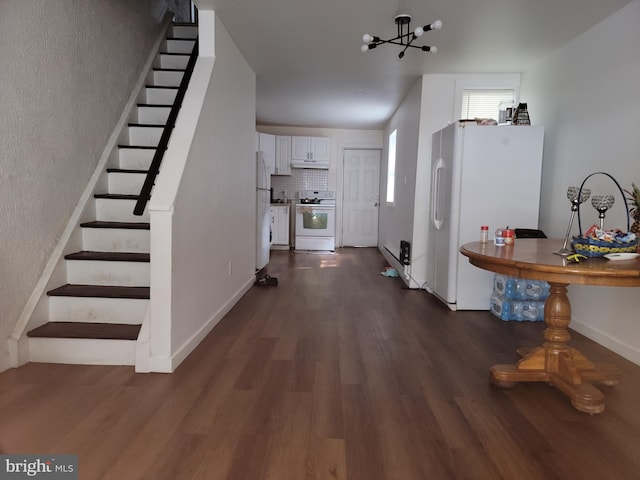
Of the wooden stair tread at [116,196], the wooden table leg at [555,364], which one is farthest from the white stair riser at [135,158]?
the wooden table leg at [555,364]

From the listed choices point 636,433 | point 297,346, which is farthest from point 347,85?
point 636,433

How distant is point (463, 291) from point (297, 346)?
5.92 feet

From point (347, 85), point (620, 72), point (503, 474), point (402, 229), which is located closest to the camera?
point (503, 474)

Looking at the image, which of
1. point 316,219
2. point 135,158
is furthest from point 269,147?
point 135,158

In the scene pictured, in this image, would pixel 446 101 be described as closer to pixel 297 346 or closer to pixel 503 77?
pixel 503 77

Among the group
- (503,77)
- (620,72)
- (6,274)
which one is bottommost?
(6,274)

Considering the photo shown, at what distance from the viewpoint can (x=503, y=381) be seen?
7.31ft

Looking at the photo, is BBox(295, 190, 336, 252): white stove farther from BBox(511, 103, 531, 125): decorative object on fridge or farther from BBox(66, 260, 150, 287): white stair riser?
BBox(66, 260, 150, 287): white stair riser

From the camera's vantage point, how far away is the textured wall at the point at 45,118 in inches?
89.0

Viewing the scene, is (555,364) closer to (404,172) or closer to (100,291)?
(100,291)

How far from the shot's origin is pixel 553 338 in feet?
7.42

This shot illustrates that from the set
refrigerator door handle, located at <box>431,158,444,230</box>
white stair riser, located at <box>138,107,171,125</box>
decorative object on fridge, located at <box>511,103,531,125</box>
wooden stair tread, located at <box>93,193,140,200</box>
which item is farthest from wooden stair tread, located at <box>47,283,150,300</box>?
decorative object on fridge, located at <box>511,103,531,125</box>

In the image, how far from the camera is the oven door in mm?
7789

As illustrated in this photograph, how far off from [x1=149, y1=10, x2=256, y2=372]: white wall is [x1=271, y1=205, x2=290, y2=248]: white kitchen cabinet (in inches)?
135
